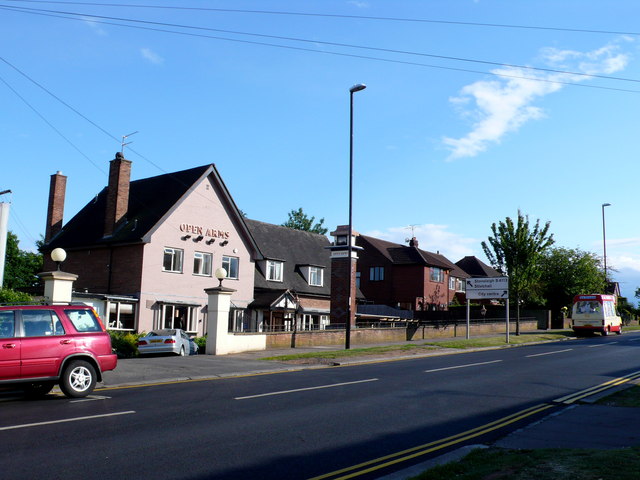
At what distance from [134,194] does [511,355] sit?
25.7m

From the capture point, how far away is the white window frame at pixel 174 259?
1367 inches

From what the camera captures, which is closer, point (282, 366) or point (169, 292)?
point (282, 366)

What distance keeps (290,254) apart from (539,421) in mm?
36666

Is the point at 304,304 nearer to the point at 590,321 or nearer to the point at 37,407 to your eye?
the point at 590,321

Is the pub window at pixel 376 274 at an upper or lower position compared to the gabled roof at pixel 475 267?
lower

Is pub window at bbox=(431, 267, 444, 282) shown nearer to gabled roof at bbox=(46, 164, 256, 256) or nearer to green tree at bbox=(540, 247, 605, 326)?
green tree at bbox=(540, 247, 605, 326)

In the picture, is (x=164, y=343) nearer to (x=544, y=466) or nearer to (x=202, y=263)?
(x=202, y=263)

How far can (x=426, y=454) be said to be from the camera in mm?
7664

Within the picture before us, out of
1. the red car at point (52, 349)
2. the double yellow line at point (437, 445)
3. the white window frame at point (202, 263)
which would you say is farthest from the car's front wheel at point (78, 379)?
the white window frame at point (202, 263)

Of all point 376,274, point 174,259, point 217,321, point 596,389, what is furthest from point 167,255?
point 376,274

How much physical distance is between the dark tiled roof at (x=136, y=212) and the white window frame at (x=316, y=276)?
1273 cm

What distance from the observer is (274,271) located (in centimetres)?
4319

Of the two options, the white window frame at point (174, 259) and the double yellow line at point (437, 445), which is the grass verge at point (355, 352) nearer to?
the double yellow line at point (437, 445)

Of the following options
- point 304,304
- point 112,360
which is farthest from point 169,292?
point 112,360
